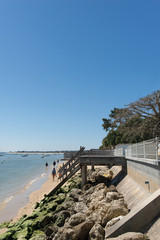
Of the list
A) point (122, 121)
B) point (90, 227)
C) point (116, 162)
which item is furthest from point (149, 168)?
point (122, 121)

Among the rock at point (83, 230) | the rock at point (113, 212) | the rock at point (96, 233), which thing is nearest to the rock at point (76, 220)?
the rock at point (83, 230)

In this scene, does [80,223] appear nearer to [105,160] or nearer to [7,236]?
[7,236]

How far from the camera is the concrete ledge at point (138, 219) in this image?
5.87m

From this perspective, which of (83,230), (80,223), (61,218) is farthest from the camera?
(61,218)

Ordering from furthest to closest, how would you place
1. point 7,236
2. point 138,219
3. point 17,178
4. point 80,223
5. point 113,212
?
point 17,178, point 7,236, point 113,212, point 80,223, point 138,219

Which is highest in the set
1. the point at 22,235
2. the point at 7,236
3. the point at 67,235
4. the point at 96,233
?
the point at 96,233

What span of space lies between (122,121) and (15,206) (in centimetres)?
1198

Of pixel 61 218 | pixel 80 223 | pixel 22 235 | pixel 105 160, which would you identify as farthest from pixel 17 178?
pixel 80 223

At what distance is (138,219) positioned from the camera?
5941 millimetres

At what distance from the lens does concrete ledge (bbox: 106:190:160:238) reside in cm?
587

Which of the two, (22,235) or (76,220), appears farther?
(22,235)

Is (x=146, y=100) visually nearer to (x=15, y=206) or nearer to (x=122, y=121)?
(x=122, y=121)

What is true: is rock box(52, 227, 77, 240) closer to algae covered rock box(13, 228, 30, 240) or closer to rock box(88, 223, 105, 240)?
rock box(88, 223, 105, 240)

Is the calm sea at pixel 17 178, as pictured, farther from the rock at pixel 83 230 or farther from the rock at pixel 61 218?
the rock at pixel 83 230
